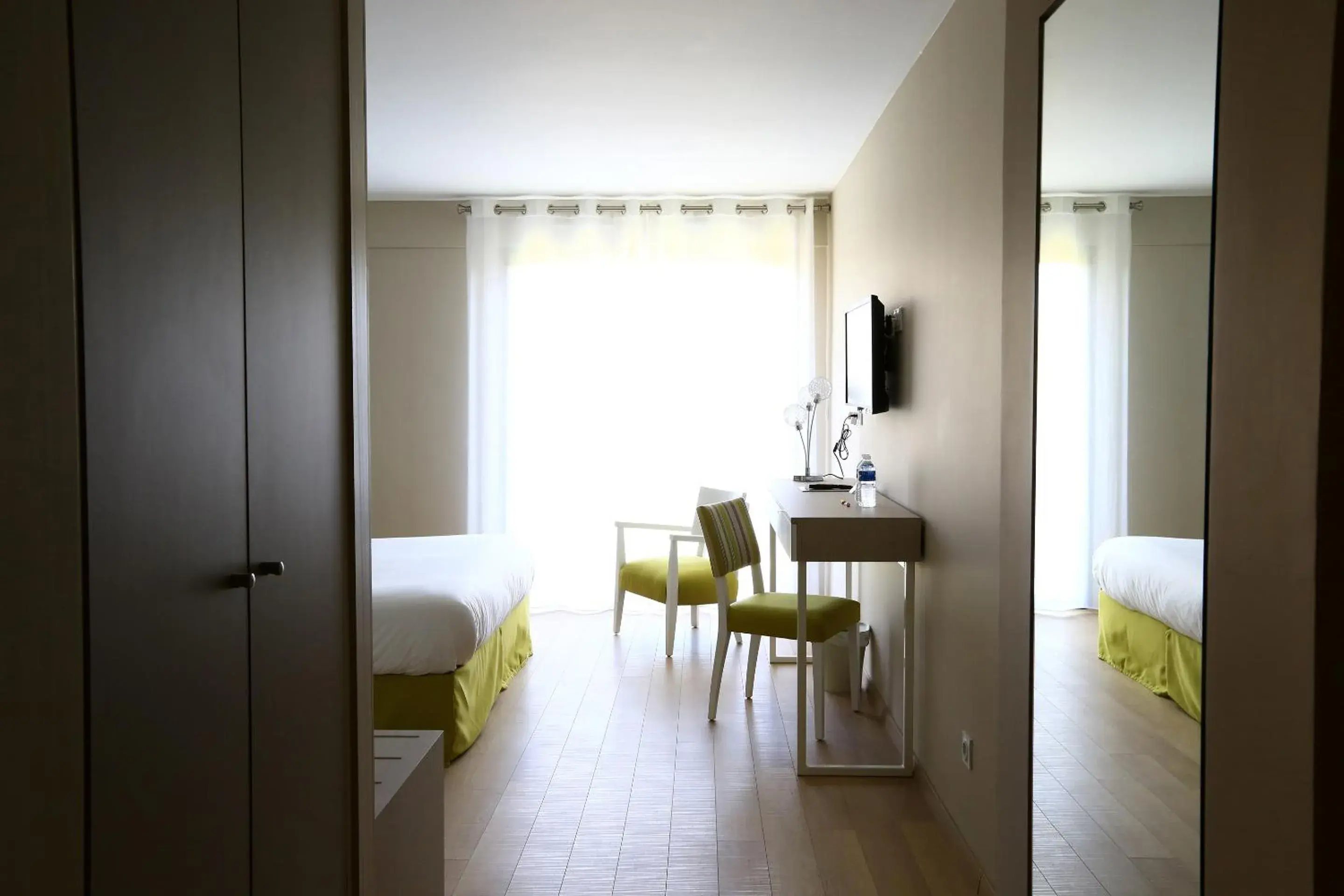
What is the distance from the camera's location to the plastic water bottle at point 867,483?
385 cm

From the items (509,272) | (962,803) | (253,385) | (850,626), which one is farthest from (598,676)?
(253,385)

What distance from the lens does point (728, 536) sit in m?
4.09

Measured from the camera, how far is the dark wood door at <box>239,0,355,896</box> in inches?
49.8

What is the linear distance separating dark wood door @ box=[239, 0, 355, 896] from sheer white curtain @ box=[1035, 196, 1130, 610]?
4.24 feet

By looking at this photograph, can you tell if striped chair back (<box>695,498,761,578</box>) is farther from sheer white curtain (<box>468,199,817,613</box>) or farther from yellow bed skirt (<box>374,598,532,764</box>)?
sheer white curtain (<box>468,199,817,613</box>)

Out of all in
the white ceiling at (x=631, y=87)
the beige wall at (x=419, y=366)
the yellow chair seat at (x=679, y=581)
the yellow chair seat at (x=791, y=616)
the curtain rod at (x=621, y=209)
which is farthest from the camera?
the beige wall at (x=419, y=366)

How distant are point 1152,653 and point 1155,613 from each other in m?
0.07

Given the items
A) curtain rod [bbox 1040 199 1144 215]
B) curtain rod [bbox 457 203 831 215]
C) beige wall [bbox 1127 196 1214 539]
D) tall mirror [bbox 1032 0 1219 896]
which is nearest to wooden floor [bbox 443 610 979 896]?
tall mirror [bbox 1032 0 1219 896]

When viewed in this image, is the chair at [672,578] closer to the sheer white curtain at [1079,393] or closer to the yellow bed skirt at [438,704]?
the yellow bed skirt at [438,704]

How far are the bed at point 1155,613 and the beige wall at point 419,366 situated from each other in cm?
497

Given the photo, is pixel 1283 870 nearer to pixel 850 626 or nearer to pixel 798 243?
pixel 850 626

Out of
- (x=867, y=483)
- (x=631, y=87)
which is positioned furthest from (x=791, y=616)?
(x=631, y=87)

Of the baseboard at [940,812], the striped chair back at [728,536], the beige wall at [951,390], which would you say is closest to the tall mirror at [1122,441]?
the beige wall at [951,390]

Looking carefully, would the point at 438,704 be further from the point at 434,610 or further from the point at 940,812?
the point at 940,812
